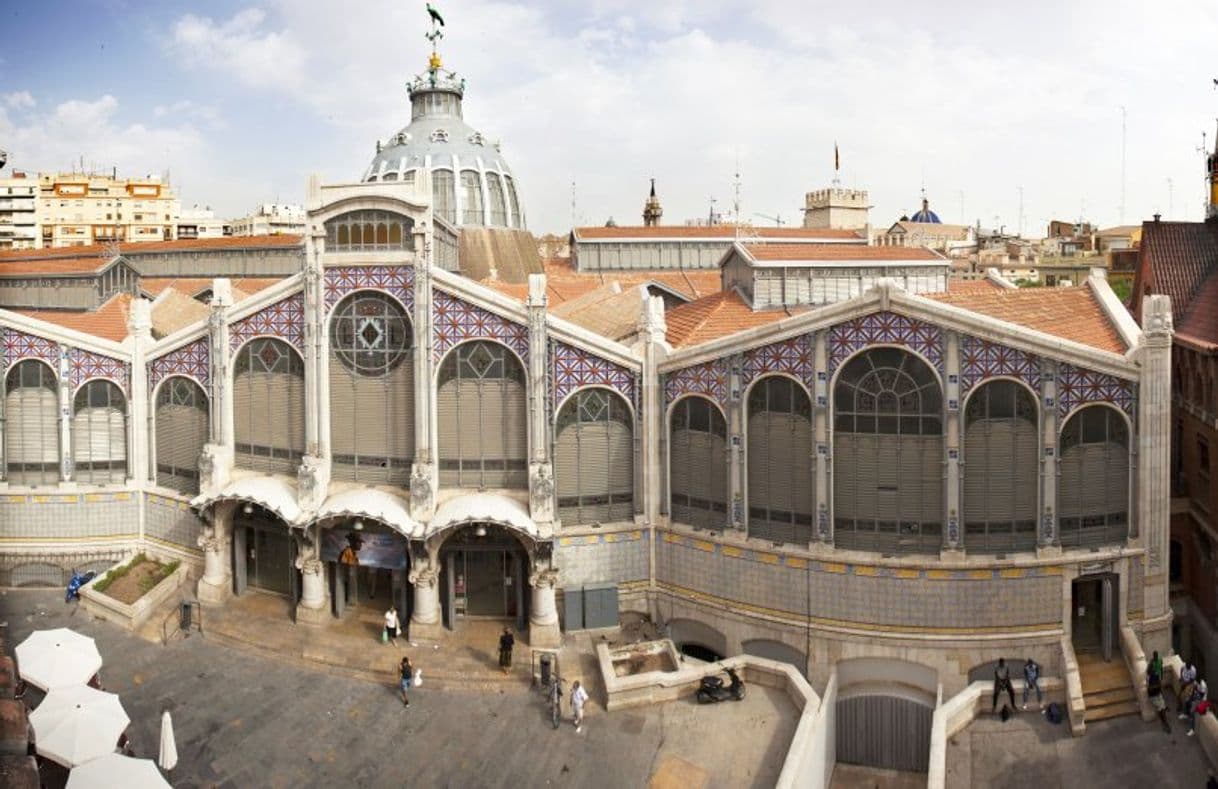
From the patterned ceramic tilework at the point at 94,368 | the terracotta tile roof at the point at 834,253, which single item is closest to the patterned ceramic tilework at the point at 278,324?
the patterned ceramic tilework at the point at 94,368

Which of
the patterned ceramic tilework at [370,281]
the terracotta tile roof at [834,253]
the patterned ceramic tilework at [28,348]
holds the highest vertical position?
the terracotta tile roof at [834,253]

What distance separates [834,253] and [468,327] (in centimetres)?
1748

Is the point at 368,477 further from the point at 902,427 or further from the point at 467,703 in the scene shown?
the point at 902,427

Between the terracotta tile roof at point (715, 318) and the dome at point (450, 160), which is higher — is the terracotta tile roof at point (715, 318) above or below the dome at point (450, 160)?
below

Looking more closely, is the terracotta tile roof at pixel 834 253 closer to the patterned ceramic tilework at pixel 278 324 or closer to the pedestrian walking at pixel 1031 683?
the pedestrian walking at pixel 1031 683

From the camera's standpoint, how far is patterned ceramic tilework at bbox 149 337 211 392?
40.9 m

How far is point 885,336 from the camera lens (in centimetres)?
3234

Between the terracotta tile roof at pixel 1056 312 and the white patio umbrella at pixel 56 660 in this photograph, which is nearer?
the white patio umbrella at pixel 56 660

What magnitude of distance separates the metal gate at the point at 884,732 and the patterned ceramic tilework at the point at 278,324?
24901 millimetres

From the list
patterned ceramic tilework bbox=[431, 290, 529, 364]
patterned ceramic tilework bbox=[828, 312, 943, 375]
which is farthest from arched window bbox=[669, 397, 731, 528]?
patterned ceramic tilework bbox=[431, 290, 529, 364]

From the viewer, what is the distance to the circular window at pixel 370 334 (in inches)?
1485

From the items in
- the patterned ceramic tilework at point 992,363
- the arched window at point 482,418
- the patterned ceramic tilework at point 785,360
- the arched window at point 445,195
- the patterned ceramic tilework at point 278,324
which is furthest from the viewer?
the arched window at point 445,195

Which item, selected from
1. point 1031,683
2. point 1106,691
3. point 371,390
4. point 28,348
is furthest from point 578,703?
point 28,348

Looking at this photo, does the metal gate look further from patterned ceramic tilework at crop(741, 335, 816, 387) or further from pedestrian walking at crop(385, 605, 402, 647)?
pedestrian walking at crop(385, 605, 402, 647)
